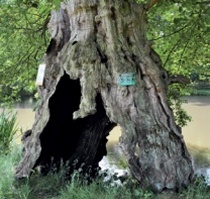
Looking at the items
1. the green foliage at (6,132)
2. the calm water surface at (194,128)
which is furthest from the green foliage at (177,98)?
the calm water surface at (194,128)

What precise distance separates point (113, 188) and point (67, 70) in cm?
104

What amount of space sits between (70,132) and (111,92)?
37.6 inches

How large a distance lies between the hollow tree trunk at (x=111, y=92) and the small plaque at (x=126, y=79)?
3 cm

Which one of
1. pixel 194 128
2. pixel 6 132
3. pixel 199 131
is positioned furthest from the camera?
pixel 194 128

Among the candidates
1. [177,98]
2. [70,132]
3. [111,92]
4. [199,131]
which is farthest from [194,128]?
[111,92]

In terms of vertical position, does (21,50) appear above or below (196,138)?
above

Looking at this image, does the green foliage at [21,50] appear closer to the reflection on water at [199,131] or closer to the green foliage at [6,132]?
the green foliage at [6,132]

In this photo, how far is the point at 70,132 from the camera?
3.56 meters

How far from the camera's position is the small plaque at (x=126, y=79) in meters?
2.76

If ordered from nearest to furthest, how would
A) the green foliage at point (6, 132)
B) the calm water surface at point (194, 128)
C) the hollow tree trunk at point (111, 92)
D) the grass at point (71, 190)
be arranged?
1. the grass at point (71, 190)
2. the hollow tree trunk at point (111, 92)
3. the green foliage at point (6, 132)
4. the calm water surface at point (194, 128)

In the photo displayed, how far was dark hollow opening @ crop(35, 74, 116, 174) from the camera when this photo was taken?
3.18m

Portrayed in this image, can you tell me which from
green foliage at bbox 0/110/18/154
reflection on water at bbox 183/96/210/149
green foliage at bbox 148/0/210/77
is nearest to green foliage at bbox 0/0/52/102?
green foliage at bbox 0/110/18/154

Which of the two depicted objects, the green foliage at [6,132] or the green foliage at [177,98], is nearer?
the green foliage at [177,98]

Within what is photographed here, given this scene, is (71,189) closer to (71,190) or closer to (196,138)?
(71,190)
